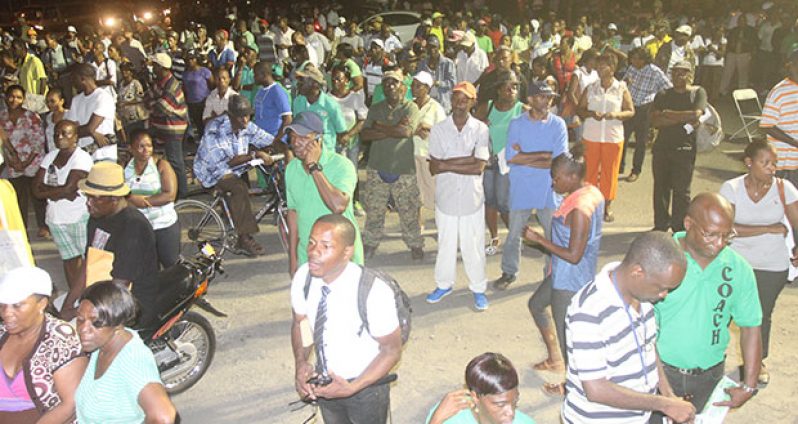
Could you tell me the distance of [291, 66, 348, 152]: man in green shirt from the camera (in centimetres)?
868

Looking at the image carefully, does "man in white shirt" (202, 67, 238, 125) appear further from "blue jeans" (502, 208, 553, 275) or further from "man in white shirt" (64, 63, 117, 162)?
"blue jeans" (502, 208, 553, 275)

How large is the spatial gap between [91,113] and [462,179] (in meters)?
4.70

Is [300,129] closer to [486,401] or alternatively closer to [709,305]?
[486,401]

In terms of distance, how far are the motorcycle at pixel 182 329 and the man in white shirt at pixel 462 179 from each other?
6.90ft

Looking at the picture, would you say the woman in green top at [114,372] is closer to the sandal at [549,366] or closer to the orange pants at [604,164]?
the sandal at [549,366]

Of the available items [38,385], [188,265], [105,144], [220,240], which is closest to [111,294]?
[38,385]

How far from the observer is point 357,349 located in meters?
3.79

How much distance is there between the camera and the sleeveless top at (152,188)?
22.5 feet

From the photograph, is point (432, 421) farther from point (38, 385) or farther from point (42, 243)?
point (42, 243)

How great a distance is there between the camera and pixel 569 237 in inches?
199

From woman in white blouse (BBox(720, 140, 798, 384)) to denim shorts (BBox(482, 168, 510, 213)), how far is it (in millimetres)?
3128

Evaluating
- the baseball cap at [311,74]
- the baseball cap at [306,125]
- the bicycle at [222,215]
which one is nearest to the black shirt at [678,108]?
the baseball cap at [311,74]

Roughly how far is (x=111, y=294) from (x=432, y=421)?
1.65 meters

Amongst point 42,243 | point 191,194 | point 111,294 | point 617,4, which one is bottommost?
point 42,243
